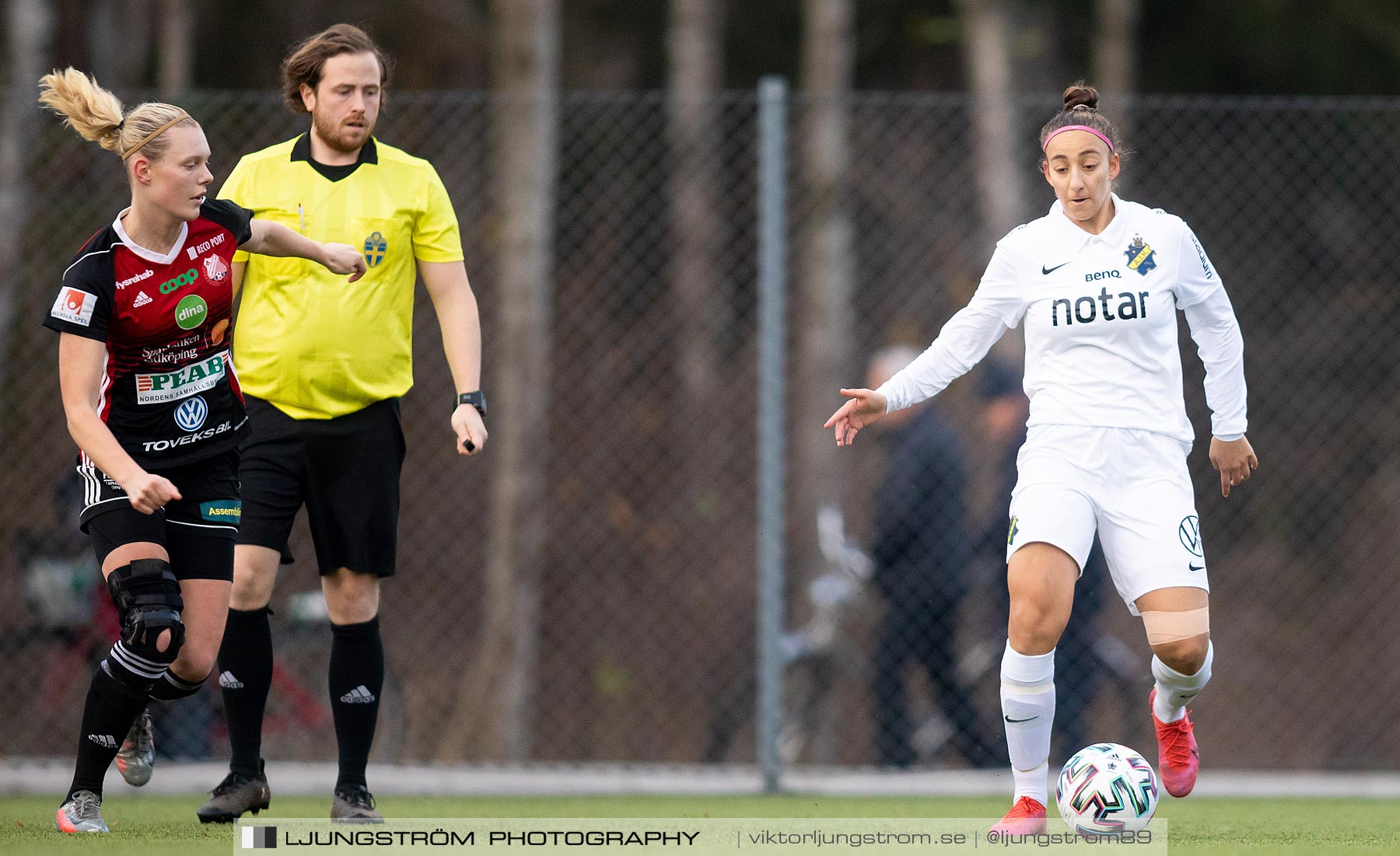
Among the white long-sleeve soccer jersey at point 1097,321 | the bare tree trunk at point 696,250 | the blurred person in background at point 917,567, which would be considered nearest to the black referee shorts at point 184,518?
the white long-sleeve soccer jersey at point 1097,321

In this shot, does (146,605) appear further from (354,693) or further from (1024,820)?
(1024,820)

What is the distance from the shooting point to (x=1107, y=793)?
157 inches

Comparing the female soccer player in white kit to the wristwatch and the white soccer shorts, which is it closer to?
the white soccer shorts

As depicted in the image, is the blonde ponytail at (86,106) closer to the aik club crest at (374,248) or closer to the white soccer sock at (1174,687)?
the aik club crest at (374,248)

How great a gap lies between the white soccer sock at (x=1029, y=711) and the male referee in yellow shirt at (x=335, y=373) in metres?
1.53

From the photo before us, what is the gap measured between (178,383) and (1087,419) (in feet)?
7.56

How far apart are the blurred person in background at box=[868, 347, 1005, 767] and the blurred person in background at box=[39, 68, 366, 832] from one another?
11.4 feet

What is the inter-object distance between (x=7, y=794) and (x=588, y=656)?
118 inches

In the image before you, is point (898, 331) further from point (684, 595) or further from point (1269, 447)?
point (1269, 447)

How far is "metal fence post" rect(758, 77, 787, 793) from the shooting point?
6055 mm

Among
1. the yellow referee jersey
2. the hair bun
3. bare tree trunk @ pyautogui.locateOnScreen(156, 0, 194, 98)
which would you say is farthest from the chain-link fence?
bare tree trunk @ pyautogui.locateOnScreen(156, 0, 194, 98)

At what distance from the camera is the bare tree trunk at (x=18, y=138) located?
6781 millimetres

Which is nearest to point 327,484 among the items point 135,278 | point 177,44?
point 135,278

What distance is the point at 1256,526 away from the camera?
31.7 feet
